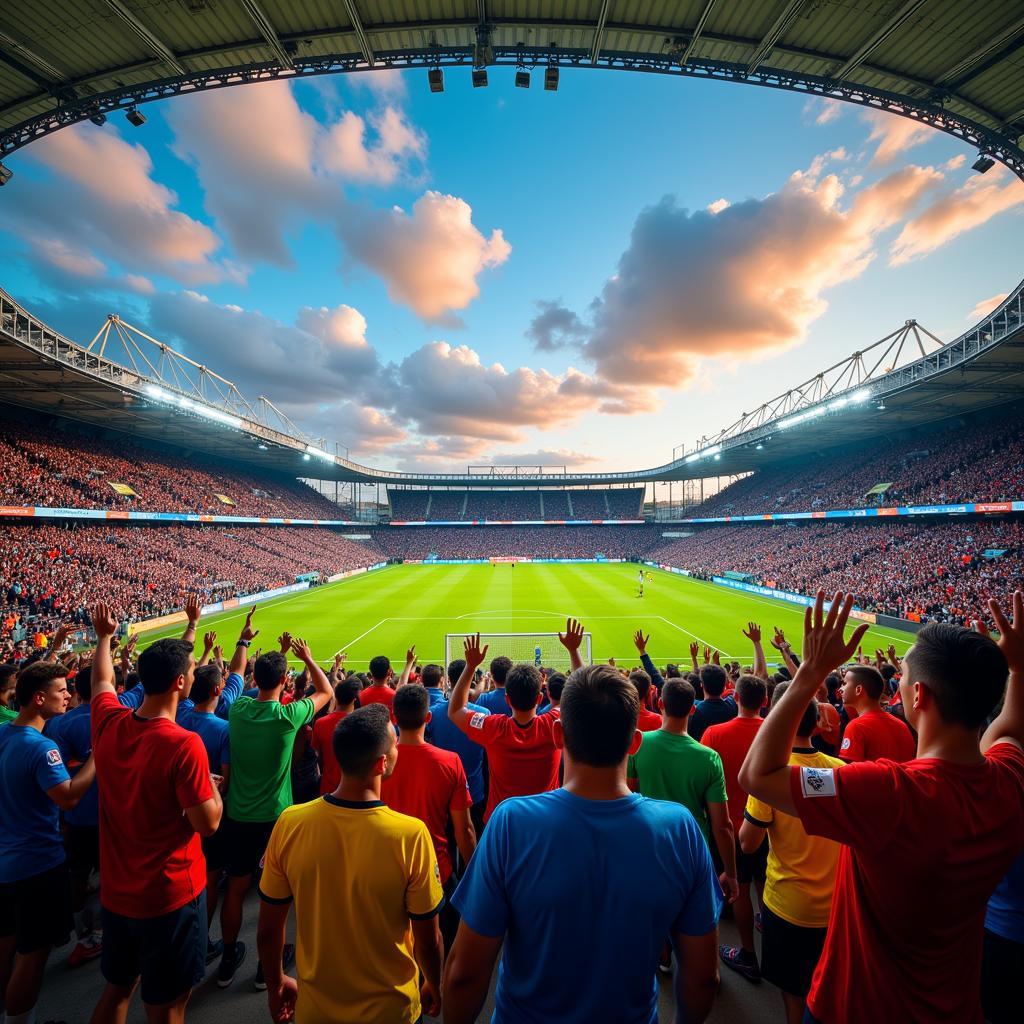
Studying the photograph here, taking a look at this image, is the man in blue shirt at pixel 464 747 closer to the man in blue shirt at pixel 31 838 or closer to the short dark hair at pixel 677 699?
the short dark hair at pixel 677 699

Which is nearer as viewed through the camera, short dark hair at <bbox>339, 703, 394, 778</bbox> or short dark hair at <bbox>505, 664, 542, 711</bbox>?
short dark hair at <bbox>339, 703, 394, 778</bbox>

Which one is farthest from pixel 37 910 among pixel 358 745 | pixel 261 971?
pixel 358 745

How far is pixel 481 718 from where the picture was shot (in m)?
3.93

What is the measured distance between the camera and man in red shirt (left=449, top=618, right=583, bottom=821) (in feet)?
12.5

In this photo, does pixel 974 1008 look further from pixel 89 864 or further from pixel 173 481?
pixel 173 481

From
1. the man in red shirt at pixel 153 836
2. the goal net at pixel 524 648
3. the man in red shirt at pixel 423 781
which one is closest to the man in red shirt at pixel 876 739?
the man in red shirt at pixel 423 781

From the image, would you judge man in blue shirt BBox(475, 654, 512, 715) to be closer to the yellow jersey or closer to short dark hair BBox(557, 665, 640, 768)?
the yellow jersey

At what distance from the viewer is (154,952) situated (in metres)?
3.04

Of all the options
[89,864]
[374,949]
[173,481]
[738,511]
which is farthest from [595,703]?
[738,511]

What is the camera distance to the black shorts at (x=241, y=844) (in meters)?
4.15

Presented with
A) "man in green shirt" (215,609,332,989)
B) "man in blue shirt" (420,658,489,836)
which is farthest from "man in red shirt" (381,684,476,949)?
"man in green shirt" (215,609,332,989)

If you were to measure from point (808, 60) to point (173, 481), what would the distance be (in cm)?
4765

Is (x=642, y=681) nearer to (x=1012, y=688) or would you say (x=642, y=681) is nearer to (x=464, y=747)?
(x=464, y=747)

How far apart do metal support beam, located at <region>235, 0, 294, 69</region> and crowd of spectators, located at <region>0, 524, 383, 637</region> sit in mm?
23279
